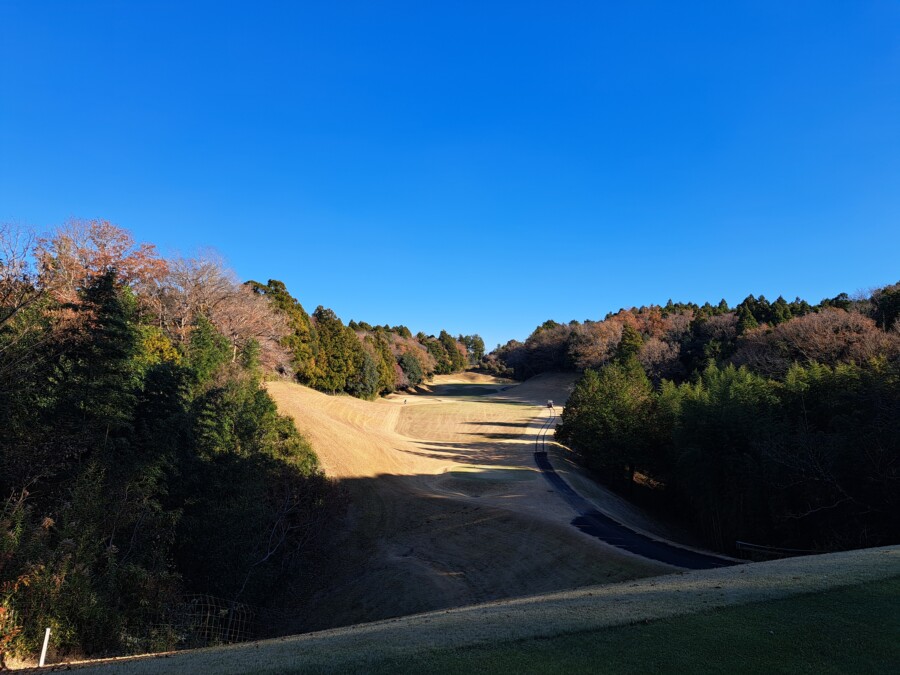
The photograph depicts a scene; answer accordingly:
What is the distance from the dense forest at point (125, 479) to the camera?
11586 millimetres

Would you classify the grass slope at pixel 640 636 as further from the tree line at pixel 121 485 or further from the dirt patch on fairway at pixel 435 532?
the dirt patch on fairway at pixel 435 532

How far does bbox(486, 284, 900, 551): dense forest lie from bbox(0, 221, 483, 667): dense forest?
20.9 metres

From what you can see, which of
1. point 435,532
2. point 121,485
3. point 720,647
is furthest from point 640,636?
point 435,532

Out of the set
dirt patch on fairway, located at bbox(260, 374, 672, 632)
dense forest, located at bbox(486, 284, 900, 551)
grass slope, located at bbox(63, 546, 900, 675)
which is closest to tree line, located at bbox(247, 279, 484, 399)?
dirt patch on fairway, located at bbox(260, 374, 672, 632)

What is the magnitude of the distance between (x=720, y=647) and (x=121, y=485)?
17.9m

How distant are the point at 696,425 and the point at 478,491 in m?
Answer: 14.0

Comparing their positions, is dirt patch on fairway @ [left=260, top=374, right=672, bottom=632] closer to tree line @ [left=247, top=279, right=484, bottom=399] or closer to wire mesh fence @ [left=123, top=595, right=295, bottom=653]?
wire mesh fence @ [left=123, top=595, right=295, bottom=653]

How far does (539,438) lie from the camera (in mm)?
49219

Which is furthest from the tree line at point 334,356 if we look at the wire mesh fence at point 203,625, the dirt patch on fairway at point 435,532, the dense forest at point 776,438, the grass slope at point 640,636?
the grass slope at point 640,636

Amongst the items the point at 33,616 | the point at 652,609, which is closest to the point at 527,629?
the point at 652,609

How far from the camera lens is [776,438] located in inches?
890

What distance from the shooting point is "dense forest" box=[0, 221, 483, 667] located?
11.6m

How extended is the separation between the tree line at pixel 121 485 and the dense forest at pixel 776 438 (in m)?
21.1

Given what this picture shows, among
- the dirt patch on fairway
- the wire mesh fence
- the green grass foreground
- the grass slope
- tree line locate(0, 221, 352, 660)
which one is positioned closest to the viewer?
the green grass foreground
